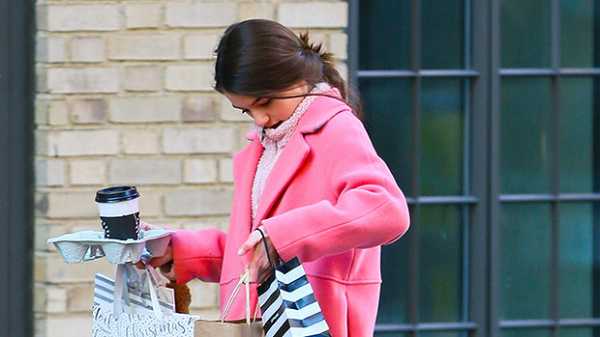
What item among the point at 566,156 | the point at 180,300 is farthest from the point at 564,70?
the point at 180,300

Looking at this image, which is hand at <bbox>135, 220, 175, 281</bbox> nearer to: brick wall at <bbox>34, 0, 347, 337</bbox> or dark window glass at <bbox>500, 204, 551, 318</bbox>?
brick wall at <bbox>34, 0, 347, 337</bbox>

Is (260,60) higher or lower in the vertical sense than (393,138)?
higher

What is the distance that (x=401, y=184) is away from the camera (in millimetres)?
5660

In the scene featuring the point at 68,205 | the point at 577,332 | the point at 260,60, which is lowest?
the point at 577,332

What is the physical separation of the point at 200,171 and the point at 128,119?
12.1 inches

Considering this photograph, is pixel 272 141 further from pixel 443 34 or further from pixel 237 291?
pixel 443 34

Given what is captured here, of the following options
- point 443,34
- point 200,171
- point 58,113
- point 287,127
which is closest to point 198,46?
point 200,171

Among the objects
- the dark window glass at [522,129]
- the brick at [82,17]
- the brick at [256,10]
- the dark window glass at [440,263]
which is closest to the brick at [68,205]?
the brick at [82,17]

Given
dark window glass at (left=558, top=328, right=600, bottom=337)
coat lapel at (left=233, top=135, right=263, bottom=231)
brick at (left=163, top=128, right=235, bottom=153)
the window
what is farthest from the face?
dark window glass at (left=558, top=328, right=600, bottom=337)

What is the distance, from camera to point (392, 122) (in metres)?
5.66

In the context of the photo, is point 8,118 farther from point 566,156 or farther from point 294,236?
point 294,236

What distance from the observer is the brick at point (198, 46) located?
17.7 feet

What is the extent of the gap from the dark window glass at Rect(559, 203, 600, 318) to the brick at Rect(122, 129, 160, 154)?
5.09ft

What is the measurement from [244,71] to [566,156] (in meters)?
2.81
